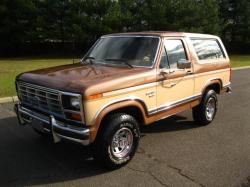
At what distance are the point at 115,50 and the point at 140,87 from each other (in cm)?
113

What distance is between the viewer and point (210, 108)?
7.23 m

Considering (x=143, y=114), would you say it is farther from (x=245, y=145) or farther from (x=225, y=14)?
(x=225, y=14)

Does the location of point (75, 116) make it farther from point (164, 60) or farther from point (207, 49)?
point (207, 49)

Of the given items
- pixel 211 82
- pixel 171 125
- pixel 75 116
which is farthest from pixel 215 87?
pixel 75 116

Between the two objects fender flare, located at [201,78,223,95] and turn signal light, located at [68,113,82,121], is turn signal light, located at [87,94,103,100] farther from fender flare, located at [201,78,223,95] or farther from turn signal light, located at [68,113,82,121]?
fender flare, located at [201,78,223,95]

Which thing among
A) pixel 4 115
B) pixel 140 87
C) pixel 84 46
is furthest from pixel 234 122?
pixel 84 46

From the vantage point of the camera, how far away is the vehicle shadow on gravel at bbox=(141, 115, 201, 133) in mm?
6777

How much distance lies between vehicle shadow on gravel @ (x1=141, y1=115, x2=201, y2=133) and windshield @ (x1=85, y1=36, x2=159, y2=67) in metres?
1.71

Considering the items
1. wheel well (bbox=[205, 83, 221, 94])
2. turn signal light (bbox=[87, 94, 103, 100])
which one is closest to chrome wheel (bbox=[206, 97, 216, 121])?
wheel well (bbox=[205, 83, 221, 94])

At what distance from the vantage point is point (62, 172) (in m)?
4.78

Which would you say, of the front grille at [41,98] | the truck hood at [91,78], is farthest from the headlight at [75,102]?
the front grille at [41,98]

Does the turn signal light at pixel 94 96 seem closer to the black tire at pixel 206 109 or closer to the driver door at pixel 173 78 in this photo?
the driver door at pixel 173 78

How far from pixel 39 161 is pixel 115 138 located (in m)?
1.26

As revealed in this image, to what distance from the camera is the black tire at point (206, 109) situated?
6.88 metres
